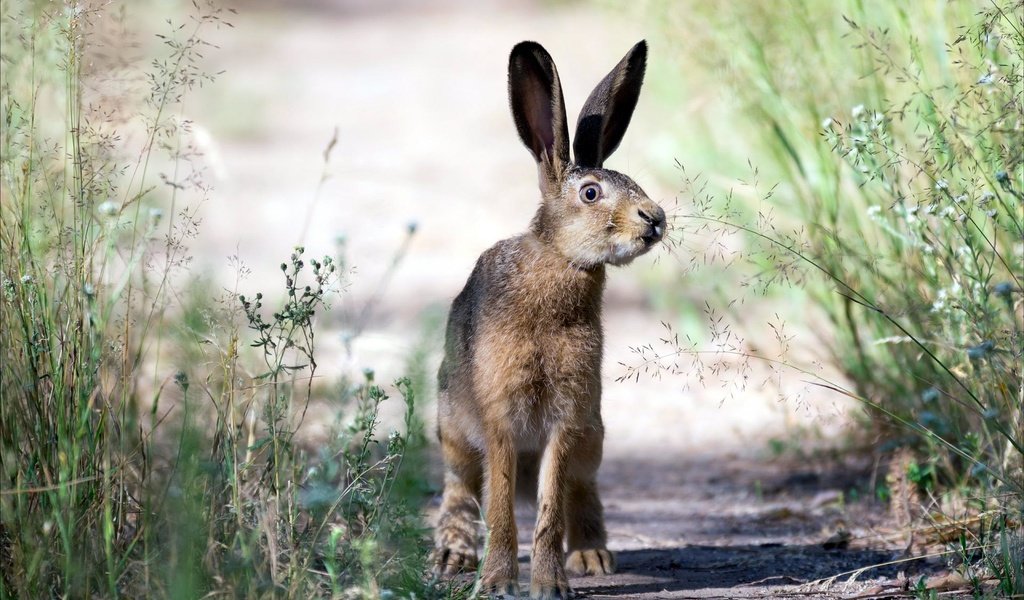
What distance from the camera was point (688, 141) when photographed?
741 centimetres

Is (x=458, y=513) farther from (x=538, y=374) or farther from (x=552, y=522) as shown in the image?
(x=538, y=374)

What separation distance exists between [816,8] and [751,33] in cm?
37

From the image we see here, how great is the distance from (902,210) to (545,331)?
3.61ft

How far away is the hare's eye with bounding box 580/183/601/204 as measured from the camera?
12.4ft

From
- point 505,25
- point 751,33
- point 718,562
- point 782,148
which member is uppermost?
point 505,25

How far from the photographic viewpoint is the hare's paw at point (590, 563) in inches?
163

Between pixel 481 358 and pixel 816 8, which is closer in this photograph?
pixel 481 358

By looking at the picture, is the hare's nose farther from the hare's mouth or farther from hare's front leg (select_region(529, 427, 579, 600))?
hare's front leg (select_region(529, 427, 579, 600))

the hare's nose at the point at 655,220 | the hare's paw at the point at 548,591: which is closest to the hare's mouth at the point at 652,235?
the hare's nose at the point at 655,220

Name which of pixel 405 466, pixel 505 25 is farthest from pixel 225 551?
pixel 505 25

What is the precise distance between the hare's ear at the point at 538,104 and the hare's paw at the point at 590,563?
130 cm

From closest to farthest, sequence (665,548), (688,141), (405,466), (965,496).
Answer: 1. (405,466)
2. (965,496)
3. (665,548)
4. (688,141)

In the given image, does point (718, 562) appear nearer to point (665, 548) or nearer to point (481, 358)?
point (665, 548)

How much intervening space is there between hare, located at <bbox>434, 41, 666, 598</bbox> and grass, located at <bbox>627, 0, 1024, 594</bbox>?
26cm
